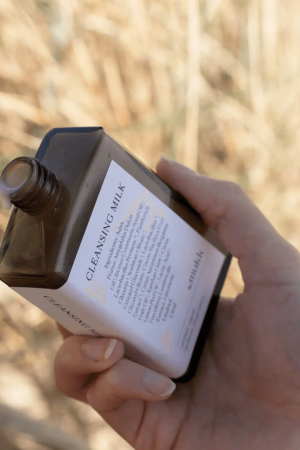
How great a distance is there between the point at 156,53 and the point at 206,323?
622 millimetres

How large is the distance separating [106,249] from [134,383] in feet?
0.63

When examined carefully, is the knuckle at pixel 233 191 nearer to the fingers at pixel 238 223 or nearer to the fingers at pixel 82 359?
the fingers at pixel 238 223

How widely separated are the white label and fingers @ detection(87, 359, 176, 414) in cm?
2

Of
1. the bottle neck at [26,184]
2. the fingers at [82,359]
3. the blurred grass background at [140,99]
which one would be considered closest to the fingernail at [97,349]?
the fingers at [82,359]

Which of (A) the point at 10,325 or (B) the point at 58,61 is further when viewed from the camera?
(A) the point at 10,325

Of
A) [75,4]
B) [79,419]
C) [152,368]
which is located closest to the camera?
[152,368]

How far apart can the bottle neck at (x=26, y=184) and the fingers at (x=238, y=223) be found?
29 cm

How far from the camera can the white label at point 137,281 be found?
1.60ft

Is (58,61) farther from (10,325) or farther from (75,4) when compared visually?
(10,325)

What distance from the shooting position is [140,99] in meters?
1.02

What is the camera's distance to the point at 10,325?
103 cm

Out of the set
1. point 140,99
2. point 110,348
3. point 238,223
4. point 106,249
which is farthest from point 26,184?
point 140,99

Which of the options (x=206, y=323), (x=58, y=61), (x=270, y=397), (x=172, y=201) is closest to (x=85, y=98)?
(x=58, y=61)

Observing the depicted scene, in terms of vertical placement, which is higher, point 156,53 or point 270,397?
point 156,53
